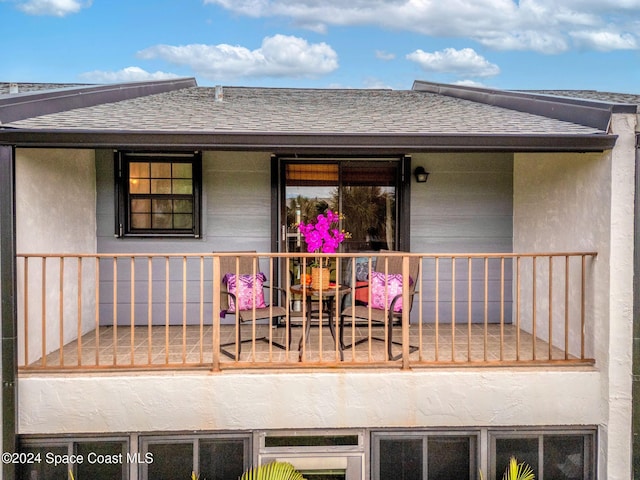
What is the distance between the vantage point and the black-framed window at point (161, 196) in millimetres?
5086

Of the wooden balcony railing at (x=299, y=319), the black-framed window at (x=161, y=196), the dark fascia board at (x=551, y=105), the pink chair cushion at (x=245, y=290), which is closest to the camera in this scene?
the dark fascia board at (x=551, y=105)

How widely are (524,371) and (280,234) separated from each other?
288cm

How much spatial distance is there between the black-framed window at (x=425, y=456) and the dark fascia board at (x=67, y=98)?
3.88 metres

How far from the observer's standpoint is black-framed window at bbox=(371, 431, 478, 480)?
3678mm

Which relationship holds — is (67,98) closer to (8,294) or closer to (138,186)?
(138,186)

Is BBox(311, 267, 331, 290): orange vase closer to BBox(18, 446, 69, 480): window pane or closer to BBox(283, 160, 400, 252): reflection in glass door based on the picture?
BBox(283, 160, 400, 252): reflection in glass door

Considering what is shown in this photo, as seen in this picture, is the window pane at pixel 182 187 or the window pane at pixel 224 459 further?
the window pane at pixel 182 187

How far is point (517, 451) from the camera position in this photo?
12.1 ft

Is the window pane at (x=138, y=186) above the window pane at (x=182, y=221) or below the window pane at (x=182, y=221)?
above

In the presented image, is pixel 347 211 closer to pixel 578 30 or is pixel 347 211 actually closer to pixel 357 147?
pixel 357 147

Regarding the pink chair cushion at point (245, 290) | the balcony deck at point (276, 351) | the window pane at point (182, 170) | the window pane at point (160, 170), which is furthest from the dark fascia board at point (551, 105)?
the window pane at point (160, 170)

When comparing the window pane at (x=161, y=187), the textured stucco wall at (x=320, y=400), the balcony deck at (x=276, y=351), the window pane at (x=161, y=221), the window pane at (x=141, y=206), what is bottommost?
the textured stucco wall at (x=320, y=400)

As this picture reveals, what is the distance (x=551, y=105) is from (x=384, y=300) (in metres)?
2.41

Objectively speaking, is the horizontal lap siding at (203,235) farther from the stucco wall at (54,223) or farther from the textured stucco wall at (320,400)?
the textured stucco wall at (320,400)
